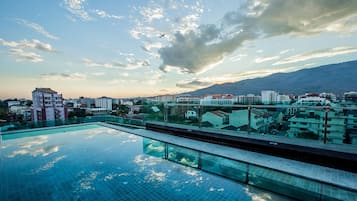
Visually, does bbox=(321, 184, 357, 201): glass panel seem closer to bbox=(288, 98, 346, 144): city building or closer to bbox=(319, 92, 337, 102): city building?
bbox=(288, 98, 346, 144): city building

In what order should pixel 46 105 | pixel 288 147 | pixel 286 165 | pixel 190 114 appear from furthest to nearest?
pixel 46 105
pixel 190 114
pixel 288 147
pixel 286 165

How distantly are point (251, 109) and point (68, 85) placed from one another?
566 inches

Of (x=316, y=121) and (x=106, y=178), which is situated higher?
(x=316, y=121)

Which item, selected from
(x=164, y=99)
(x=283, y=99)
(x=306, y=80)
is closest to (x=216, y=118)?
(x=283, y=99)

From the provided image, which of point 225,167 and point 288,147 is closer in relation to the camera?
point 225,167

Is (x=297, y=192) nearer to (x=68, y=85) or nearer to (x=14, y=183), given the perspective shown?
(x=14, y=183)

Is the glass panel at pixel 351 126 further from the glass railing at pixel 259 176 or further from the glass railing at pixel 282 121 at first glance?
the glass railing at pixel 259 176

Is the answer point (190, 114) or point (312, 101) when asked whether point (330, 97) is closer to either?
point (312, 101)

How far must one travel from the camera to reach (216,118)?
5.05 m

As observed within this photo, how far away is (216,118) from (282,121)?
1838mm

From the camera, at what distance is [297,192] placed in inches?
90.2

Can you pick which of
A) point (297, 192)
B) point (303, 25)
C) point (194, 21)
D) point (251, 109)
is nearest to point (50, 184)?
point (297, 192)

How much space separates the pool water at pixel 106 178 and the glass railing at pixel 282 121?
2.02 metres

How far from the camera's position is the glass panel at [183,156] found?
12.0 ft
